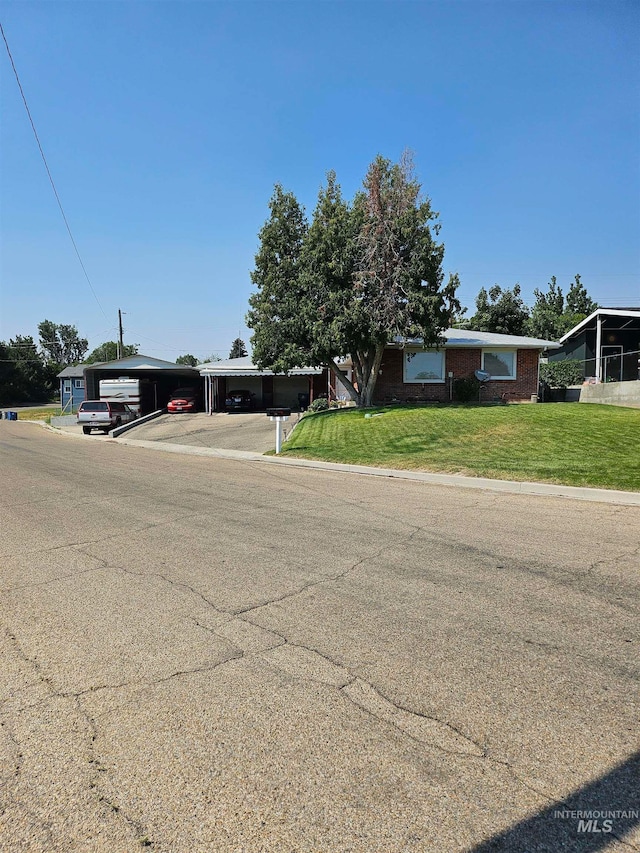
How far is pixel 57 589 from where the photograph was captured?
4.99 m

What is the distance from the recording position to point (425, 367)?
2683cm

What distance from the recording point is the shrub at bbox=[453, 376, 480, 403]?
1030 inches

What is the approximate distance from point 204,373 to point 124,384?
15.9ft

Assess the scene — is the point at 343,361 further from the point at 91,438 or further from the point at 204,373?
the point at 91,438

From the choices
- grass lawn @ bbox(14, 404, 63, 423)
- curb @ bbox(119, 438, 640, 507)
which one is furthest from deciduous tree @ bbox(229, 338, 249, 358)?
curb @ bbox(119, 438, 640, 507)

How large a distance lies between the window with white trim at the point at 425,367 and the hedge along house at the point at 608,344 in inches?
278

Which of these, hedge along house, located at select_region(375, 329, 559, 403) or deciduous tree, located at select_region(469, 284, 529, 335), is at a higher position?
deciduous tree, located at select_region(469, 284, 529, 335)

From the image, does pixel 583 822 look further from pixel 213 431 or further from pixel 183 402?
pixel 183 402

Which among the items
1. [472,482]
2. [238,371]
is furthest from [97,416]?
[472,482]

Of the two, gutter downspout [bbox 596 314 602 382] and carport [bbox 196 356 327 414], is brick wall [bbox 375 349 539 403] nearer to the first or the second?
gutter downspout [bbox 596 314 602 382]

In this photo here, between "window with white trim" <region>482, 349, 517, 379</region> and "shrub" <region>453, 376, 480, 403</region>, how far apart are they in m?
1.07

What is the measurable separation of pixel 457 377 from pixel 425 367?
63.7 inches

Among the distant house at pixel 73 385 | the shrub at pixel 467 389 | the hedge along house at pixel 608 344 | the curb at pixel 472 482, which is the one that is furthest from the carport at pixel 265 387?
the curb at pixel 472 482

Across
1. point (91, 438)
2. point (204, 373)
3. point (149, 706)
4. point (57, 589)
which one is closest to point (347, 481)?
point (57, 589)
